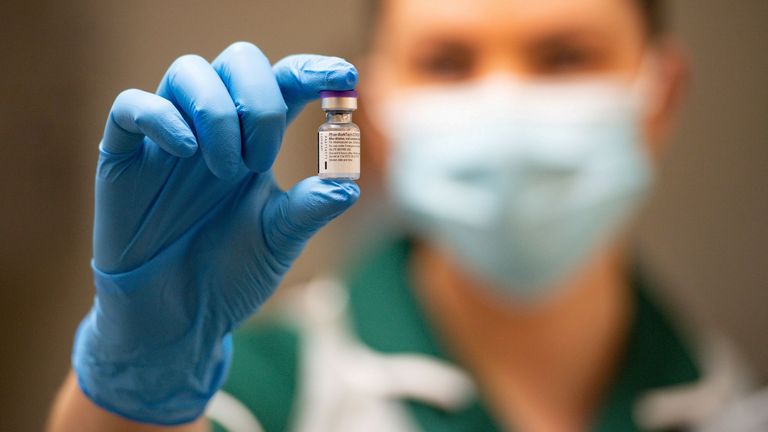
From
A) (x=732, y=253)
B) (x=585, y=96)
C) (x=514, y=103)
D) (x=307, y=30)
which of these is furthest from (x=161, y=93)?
(x=732, y=253)

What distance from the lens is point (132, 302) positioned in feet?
2.61

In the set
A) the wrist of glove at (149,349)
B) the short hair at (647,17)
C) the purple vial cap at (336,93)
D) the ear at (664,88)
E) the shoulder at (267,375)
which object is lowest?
the shoulder at (267,375)

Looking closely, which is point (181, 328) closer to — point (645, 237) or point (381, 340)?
point (381, 340)

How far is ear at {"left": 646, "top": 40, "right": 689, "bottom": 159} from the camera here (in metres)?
1.46

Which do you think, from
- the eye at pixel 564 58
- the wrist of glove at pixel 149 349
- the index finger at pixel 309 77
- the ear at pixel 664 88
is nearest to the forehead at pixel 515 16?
the eye at pixel 564 58

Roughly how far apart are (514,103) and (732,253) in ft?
3.75

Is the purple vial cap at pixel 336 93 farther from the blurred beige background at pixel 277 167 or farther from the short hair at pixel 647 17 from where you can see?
the blurred beige background at pixel 277 167

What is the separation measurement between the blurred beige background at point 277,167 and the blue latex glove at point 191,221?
3.55 ft

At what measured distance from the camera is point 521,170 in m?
1.31

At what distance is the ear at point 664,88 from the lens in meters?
1.46

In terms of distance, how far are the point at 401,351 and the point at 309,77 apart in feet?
2.58

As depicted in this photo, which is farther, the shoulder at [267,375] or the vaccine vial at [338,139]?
the shoulder at [267,375]

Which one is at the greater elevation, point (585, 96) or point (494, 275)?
point (585, 96)

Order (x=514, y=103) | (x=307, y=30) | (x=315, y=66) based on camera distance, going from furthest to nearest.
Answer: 1. (x=307, y=30)
2. (x=514, y=103)
3. (x=315, y=66)
